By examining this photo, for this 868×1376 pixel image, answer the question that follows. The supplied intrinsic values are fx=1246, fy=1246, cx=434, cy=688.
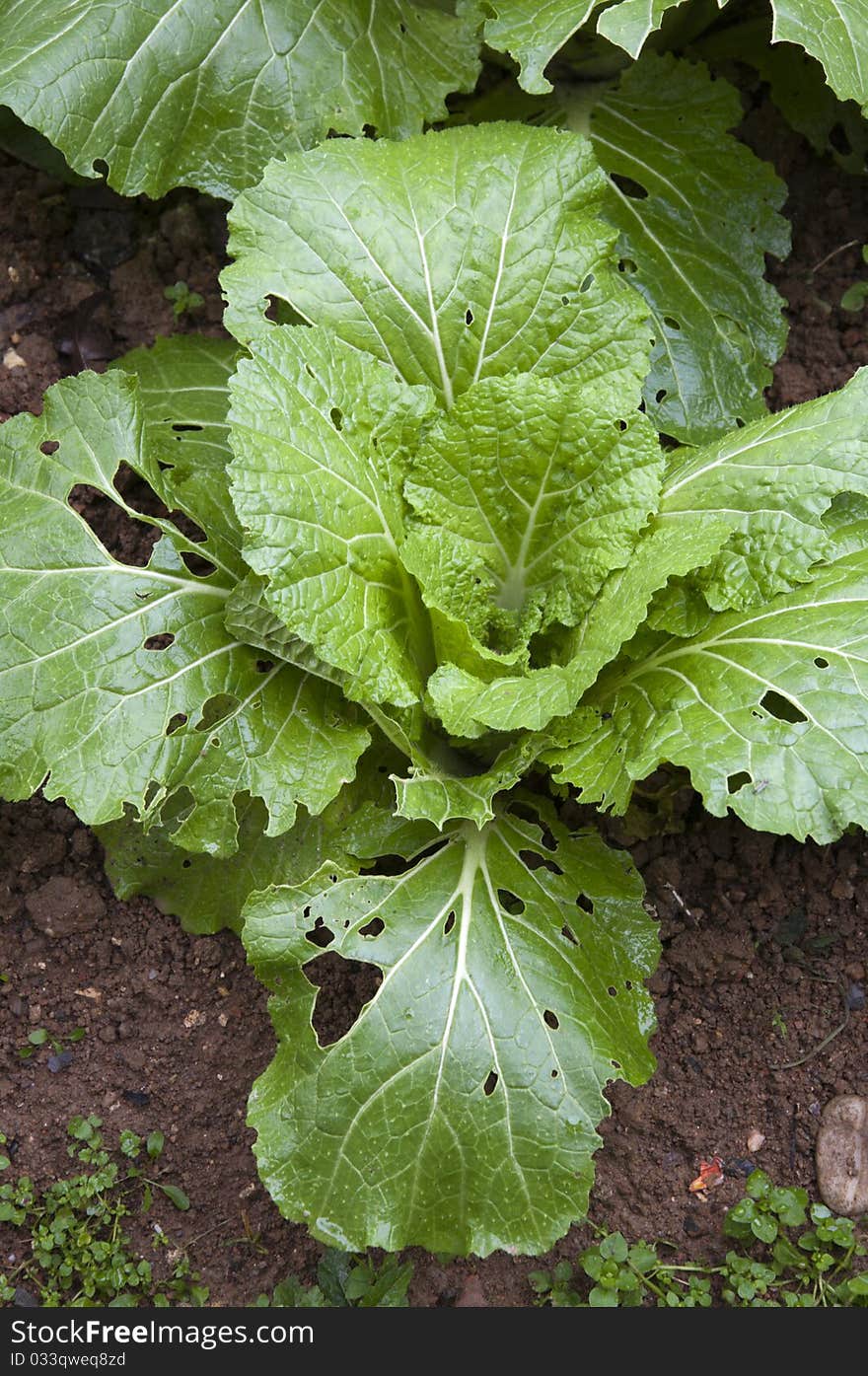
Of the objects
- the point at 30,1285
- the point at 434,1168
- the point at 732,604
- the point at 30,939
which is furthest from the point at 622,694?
the point at 30,1285

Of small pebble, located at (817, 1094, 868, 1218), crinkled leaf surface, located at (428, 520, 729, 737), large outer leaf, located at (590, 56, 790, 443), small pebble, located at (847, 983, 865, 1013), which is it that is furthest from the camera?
large outer leaf, located at (590, 56, 790, 443)

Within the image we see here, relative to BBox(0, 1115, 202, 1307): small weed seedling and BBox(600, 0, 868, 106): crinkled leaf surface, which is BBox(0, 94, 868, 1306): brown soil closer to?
BBox(0, 1115, 202, 1307): small weed seedling

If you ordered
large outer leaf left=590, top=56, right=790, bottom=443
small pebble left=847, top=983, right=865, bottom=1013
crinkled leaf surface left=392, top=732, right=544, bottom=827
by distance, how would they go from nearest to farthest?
1. crinkled leaf surface left=392, top=732, right=544, bottom=827
2. small pebble left=847, top=983, right=865, bottom=1013
3. large outer leaf left=590, top=56, right=790, bottom=443

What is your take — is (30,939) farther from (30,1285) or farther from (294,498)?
(294,498)

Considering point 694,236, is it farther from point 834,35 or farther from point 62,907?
point 62,907

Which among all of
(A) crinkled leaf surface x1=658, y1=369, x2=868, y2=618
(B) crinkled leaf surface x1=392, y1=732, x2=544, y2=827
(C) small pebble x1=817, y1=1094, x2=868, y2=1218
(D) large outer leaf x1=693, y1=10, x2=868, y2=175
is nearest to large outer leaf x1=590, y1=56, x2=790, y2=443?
(D) large outer leaf x1=693, y1=10, x2=868, y2=175

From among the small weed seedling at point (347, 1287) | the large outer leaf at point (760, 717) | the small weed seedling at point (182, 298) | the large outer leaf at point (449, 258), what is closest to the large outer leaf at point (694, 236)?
the large outer leaf at point (449, 258)

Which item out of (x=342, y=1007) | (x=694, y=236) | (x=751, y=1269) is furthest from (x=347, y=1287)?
(x=694, y=236)
